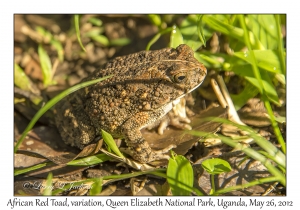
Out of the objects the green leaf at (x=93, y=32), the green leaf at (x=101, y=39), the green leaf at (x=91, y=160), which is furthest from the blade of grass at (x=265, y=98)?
the green leaf at (x=93, y=32)

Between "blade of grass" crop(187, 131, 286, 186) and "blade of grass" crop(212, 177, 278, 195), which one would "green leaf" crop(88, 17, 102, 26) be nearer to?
"blade of grass" crop(187, 131, 286, 186)

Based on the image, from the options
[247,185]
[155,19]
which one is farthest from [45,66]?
[247,185]

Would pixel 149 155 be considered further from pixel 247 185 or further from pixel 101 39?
pixel 101 39

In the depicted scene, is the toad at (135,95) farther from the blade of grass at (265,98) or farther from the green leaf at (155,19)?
the green leaf at (155,19)

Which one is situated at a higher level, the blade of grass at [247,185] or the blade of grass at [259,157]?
the blade of grass at [259,157]
